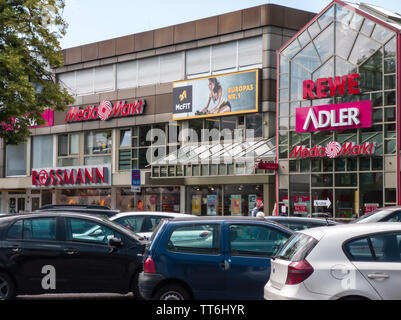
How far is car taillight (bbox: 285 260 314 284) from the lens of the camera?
759cm

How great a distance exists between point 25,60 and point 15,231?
16684 mm

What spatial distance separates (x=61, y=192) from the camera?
41.1 metres

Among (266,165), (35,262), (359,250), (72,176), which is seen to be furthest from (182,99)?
(359,250)

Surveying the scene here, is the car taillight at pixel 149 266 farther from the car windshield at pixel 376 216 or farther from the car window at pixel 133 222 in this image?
the car window at pixel 133 222

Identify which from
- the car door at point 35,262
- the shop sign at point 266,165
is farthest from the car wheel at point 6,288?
the shop sign at point 266,165

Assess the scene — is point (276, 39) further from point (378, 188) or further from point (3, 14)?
point (3, 14)

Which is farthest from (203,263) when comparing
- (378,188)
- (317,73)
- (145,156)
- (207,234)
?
(145,156)

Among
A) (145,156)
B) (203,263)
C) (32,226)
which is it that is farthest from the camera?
(145,156)

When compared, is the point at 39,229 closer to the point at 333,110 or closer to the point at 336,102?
the point at 333,110

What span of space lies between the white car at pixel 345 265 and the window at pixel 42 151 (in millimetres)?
34680

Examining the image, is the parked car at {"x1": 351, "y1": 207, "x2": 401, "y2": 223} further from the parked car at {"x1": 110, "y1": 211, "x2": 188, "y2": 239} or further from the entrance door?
the entrance door

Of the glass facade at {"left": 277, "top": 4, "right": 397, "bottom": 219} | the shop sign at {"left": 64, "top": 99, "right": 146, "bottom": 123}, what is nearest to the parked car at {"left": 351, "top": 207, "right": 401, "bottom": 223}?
the glass facade at {"left": 277, "top": 4, "right": 397, "bottom": 219}

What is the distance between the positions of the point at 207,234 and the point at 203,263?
461 millimetres

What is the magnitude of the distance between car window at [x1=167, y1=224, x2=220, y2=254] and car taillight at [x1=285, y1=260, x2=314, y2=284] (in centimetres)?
219
